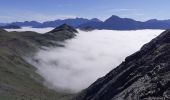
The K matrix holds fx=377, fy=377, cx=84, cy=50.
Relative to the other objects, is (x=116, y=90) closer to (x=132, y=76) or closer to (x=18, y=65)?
(x=132, y=76)

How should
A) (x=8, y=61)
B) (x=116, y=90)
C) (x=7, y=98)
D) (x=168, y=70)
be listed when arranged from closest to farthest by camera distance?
(x=168, y=70), (x=116, y=90), (x=7, y=98), (x=8, y=61)

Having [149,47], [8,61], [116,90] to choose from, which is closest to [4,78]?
[8,61]

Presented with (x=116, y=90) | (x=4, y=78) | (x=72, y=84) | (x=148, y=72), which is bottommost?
(x=72, y=84)

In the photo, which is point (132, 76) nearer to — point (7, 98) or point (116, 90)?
point (116, 90)

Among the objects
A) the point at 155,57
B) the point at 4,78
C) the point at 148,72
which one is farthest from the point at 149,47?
the point at 4,78

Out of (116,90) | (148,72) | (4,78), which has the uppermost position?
(148,72)

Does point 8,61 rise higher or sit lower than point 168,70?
lower

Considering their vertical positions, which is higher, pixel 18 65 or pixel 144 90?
pixel 144 90

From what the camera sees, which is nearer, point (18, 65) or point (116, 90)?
point (116, 90)

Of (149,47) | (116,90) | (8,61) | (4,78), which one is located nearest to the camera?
(116,90)
